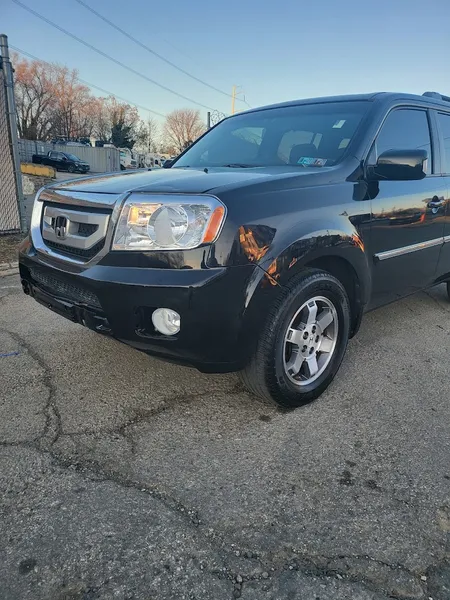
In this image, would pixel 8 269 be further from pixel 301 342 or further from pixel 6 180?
pixel 301 342

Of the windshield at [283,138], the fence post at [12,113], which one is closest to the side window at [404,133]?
the windshield at [283,138]

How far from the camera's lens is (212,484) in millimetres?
2070

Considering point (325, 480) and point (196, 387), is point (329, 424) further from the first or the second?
point (196, 387)

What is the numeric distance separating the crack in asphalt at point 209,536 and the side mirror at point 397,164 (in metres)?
1.97

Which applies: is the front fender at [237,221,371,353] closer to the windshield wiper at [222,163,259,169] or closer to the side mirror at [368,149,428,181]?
the side mirror at [368,149,428,181]

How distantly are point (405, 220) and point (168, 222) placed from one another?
6.30 feet

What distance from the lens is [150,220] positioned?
7.44 feet

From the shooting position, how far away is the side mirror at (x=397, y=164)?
9.48 ft

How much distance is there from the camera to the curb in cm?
587

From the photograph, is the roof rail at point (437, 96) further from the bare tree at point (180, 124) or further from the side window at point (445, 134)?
the bare tree at point (180, 124)

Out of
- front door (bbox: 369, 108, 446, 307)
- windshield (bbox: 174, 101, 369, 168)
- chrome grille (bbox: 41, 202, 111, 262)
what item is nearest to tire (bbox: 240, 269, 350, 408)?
front door (bbox: 369, 108, 446, 307)

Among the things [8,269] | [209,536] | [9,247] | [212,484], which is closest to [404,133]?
[212,484]

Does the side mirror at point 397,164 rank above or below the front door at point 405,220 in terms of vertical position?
above

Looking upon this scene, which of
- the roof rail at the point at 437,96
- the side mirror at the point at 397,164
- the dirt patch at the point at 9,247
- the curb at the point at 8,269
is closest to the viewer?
the side mirror at the point at 397,164
